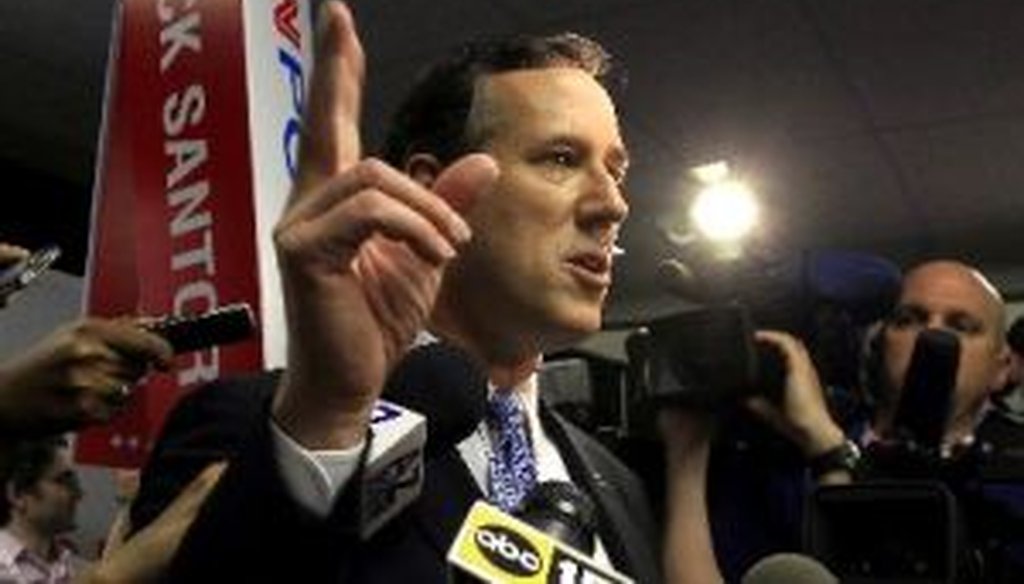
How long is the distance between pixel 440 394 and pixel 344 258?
0.71 feet

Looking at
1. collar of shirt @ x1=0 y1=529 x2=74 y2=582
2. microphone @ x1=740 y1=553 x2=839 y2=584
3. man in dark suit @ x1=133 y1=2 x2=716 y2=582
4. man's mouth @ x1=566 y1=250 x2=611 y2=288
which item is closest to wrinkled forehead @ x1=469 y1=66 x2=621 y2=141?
man in dark suit @ x1=133 y1=2 x2=716 y2=582

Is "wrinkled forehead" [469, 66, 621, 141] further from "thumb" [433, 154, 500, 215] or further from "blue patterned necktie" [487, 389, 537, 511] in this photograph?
"thumb" [433, 154, 500, 215]

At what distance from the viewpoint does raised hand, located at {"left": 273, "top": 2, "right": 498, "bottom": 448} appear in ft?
2.14

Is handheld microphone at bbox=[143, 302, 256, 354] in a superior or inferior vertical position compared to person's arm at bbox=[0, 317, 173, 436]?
superior

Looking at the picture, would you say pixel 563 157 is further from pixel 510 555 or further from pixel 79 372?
pixel 510 555

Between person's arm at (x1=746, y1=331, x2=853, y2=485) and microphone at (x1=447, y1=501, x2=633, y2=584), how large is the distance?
74 centimetres

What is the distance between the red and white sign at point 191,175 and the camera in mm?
1824

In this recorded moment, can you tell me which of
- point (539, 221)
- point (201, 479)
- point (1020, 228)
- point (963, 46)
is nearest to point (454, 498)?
point (201, 479)

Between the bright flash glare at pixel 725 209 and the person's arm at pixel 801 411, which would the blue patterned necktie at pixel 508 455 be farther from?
the bright flash glare at pixel 725 209

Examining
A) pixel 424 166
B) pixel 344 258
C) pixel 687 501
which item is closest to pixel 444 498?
pixel 344 258

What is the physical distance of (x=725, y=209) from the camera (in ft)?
15.8

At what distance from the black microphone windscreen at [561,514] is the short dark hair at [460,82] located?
1.72 ft

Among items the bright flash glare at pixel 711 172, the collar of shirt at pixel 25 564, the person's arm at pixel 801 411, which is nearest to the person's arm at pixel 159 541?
the person's arm at pixel 801 411

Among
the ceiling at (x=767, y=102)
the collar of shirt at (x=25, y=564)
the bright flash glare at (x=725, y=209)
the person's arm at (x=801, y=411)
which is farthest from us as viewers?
the bright flash glare at (x=725, y=209)
